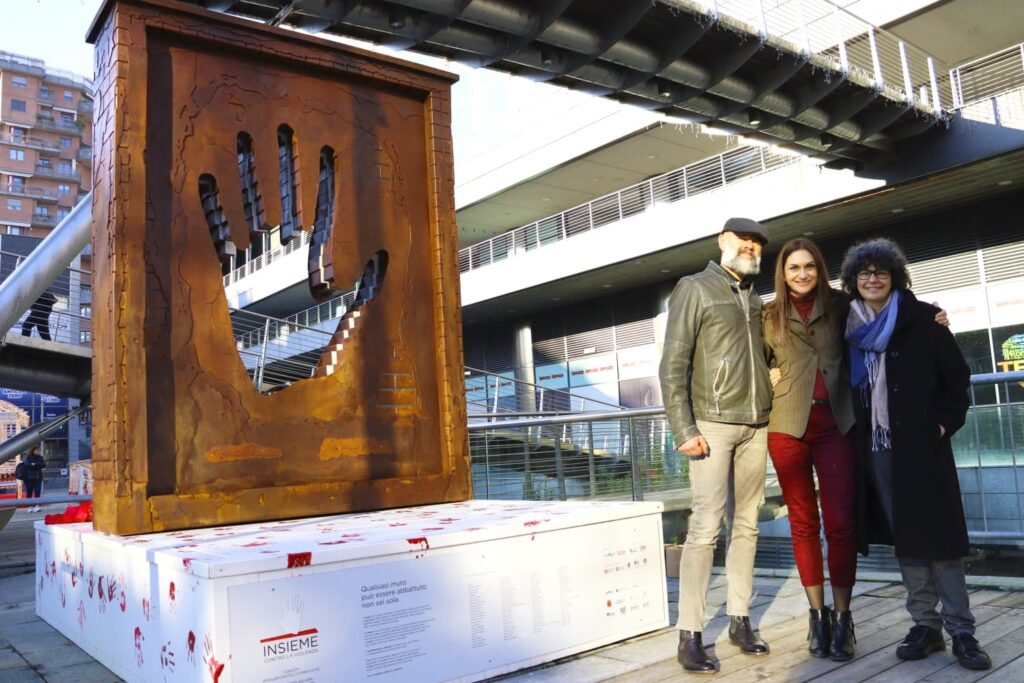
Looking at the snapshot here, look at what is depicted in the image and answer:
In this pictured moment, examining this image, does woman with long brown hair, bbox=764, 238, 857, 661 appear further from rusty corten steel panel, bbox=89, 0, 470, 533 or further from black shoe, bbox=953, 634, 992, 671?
rusty corten steel panel, bbox=89, 0, 470, 533

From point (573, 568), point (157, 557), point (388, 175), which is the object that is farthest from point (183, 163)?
point (573, 568)

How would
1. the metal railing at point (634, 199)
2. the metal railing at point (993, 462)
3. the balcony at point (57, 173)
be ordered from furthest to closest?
the balcony at point (57, 173), the metal railing at point (634, 199), the metal railing at point (993, 462)

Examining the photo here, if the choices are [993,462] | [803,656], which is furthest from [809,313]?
[993,462]

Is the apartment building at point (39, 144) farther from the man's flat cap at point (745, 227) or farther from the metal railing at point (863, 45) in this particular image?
the man's flat cap at point (745, 227)

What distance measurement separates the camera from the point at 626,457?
7918mm

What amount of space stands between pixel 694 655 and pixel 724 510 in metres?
0.67

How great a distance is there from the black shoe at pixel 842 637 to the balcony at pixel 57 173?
98.0 m

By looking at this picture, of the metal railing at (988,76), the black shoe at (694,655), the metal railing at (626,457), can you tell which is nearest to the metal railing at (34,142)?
the metal railing at (988,76)

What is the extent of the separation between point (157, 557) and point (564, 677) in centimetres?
176

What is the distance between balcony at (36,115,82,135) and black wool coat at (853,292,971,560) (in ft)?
330

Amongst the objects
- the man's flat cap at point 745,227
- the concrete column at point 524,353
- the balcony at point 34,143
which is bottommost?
the man's flat cap at point 745,227

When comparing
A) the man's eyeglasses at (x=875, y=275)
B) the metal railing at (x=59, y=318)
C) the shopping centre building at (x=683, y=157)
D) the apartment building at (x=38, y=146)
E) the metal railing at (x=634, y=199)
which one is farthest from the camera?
the apartment building at (x=38, y=146)

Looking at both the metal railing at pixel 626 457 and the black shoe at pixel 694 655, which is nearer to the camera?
the black shoe at pixel 694 655

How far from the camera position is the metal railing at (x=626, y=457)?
5.65 metres
